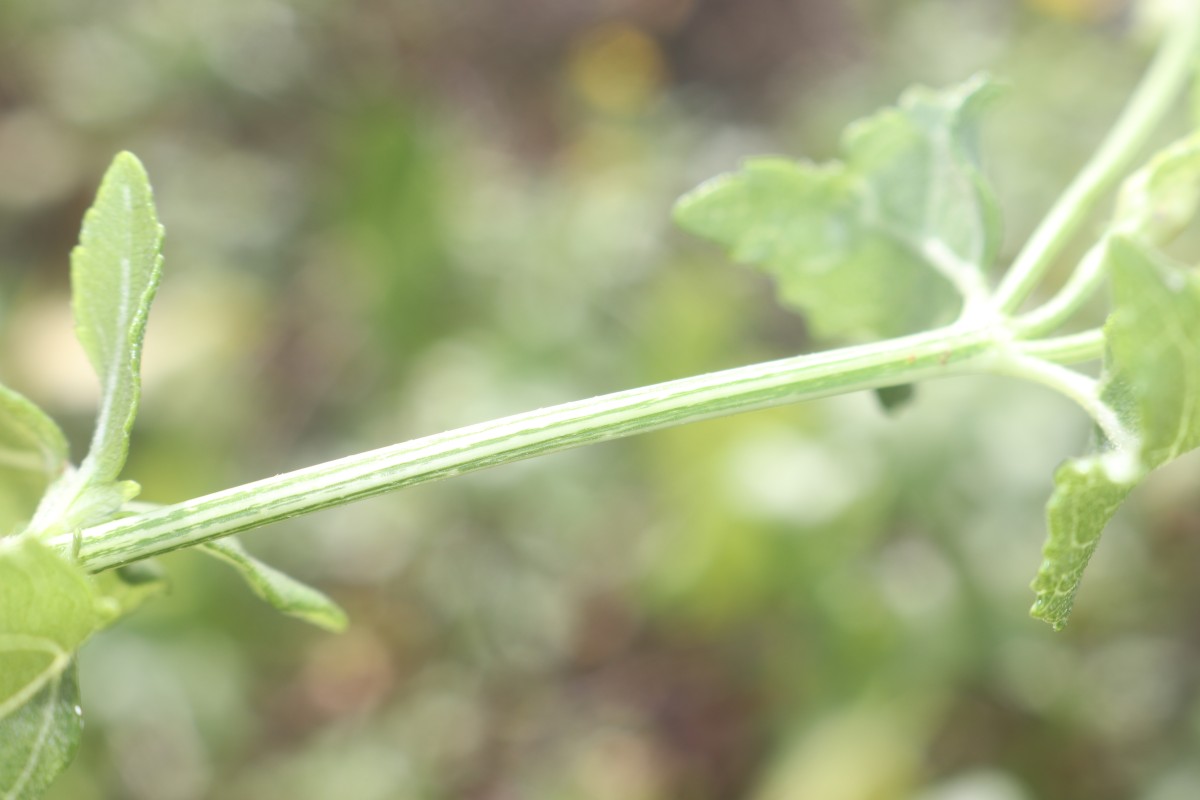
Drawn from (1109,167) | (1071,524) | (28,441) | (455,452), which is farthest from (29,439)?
(1109,167)

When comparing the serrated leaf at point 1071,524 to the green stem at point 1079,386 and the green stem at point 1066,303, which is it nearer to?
the green stem at point 1079,386

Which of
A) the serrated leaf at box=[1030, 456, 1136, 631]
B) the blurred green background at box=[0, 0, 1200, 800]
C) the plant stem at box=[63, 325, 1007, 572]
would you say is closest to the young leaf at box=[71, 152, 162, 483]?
the plant stem at box=[63, 325, 1007, 572]

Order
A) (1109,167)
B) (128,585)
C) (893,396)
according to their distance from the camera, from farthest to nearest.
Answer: (893,396) → (1109,167) → (128,585)

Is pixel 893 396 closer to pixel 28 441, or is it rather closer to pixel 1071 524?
pixel 1071 524

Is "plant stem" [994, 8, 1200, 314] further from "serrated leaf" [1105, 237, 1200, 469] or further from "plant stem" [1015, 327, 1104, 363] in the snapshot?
"serrated leaf" [1105, 237, 1200, 469]

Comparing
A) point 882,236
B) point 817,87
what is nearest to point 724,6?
point 817,87
